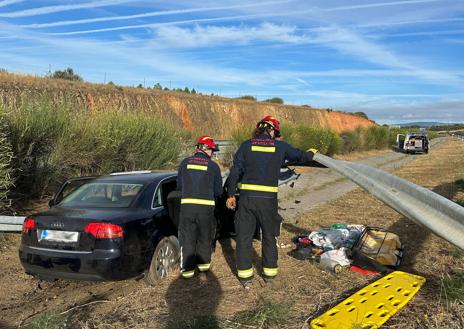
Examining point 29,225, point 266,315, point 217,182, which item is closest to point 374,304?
point 266,315

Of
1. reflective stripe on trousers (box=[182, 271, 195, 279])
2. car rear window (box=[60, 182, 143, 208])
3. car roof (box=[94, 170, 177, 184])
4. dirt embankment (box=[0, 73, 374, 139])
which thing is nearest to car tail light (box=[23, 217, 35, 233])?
car rear window (box=[60, 182, 143, 208])

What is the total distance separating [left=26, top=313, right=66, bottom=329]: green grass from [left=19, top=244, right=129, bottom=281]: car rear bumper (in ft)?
1.79

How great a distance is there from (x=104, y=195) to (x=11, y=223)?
1.84m

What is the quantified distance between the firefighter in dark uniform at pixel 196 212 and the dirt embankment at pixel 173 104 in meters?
6.79

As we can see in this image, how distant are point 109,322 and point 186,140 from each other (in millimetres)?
12511

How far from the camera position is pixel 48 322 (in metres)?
4.18

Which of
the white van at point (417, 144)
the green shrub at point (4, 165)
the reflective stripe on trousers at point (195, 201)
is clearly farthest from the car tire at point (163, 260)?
the white van at point (417, 144)

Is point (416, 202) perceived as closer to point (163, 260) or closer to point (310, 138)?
point (163, 260)

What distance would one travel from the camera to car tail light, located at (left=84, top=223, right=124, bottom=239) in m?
4.87

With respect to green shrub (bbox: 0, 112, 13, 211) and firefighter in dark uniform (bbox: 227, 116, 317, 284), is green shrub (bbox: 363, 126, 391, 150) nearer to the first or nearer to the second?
green shrub (bbox: 0, 112, 13, 211)

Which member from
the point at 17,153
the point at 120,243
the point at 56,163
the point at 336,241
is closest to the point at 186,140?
the point at 56,163

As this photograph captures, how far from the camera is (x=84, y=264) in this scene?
4836mm

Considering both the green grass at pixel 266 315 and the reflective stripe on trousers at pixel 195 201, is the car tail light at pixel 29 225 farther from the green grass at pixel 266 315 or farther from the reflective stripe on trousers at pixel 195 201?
the green grass at pixel 266 315

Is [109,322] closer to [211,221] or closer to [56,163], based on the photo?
[211,221]
